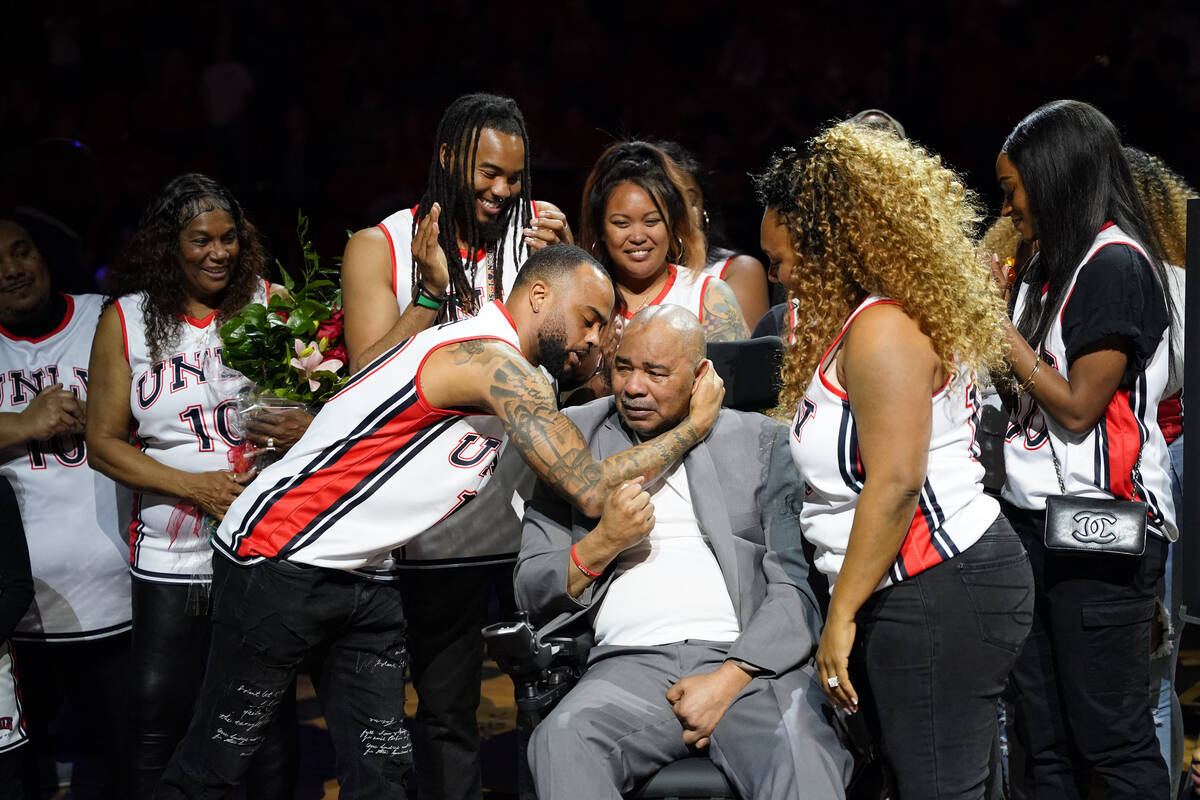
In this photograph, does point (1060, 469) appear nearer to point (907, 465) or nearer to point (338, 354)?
point (907, 465)

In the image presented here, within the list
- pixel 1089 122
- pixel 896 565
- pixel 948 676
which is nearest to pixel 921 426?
→ pixel 896 565

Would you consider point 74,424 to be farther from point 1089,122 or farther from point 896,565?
point 1089,122

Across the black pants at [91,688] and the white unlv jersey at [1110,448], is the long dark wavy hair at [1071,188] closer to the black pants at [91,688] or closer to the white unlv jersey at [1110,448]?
the white unlv jersey at [1110,448]

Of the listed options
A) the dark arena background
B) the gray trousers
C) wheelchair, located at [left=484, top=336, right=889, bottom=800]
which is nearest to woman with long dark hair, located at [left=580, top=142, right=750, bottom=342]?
wheelchair, located at [left=484, top=336, right=889, bottom=800]

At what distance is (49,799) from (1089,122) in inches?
140

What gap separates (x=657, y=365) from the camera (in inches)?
99.7

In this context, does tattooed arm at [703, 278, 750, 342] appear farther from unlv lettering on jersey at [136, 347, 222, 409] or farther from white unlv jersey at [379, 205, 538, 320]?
unlv lettering on jersey at [136, 347, 222, 409]

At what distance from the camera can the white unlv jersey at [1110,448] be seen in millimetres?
2400

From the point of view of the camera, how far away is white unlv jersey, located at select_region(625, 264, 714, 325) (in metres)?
3.07

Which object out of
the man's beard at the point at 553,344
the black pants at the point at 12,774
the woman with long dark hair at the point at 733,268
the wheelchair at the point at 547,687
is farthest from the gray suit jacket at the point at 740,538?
the black pants at the point at 12,774

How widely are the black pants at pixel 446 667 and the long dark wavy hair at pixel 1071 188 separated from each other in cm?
154

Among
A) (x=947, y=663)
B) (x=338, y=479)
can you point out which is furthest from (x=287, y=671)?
(x=947, y=663)

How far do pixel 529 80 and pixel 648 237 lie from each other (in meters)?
3.39

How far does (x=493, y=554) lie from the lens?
9.29 feet
